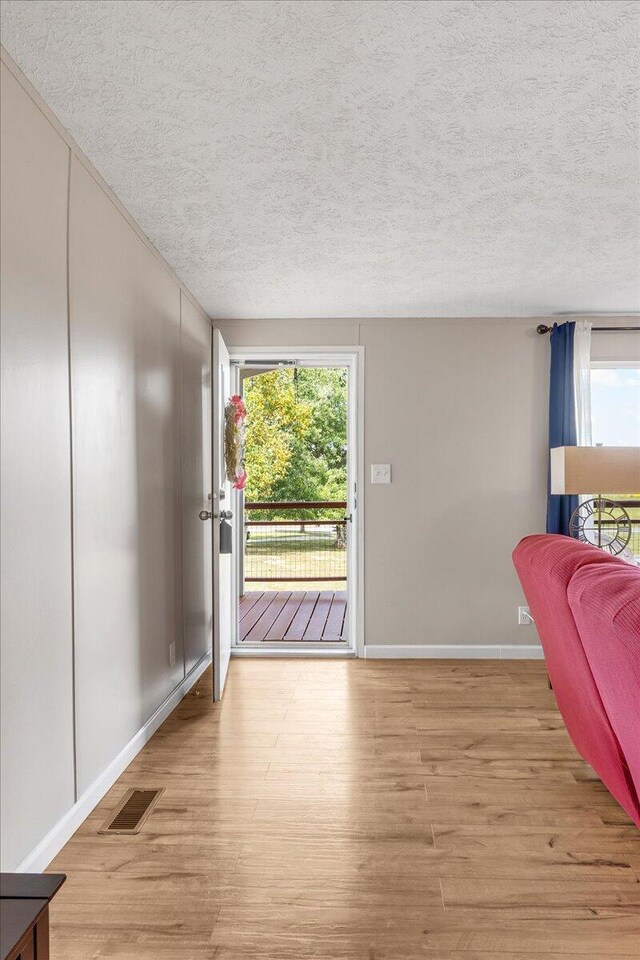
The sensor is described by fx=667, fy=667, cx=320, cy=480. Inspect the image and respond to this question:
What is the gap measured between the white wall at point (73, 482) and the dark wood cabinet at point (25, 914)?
2.69 ft

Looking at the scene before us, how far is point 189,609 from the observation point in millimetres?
4043

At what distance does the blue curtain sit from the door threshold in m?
1.67

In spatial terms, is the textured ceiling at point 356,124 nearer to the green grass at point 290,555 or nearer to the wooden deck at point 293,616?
the wooden deck at point 293,616

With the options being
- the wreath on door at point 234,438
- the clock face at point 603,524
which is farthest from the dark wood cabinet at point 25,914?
the clock face at point 603,524

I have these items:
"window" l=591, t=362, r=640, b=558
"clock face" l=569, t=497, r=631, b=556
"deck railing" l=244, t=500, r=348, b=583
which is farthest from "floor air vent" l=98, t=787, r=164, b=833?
"deck railing" l=244, t=500, r=348, b=583

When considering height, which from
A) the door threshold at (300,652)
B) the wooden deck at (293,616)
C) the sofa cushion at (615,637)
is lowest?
the wooden deck at (293,616)

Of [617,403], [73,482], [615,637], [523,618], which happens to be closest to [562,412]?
[617,403]

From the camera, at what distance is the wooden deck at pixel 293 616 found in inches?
211

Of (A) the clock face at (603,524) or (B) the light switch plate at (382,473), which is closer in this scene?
(A) the clock face at (603,524)

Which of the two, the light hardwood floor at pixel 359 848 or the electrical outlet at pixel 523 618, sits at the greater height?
the electrical outlet at pixel 523 618

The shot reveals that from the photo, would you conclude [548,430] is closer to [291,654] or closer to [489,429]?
[489,429]

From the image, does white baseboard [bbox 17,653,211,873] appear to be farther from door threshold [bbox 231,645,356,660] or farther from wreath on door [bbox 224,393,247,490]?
wreath on door [bbox 224,393,247,490]

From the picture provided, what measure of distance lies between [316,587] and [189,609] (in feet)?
11.4

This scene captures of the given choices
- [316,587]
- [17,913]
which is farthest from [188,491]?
[316,587]
